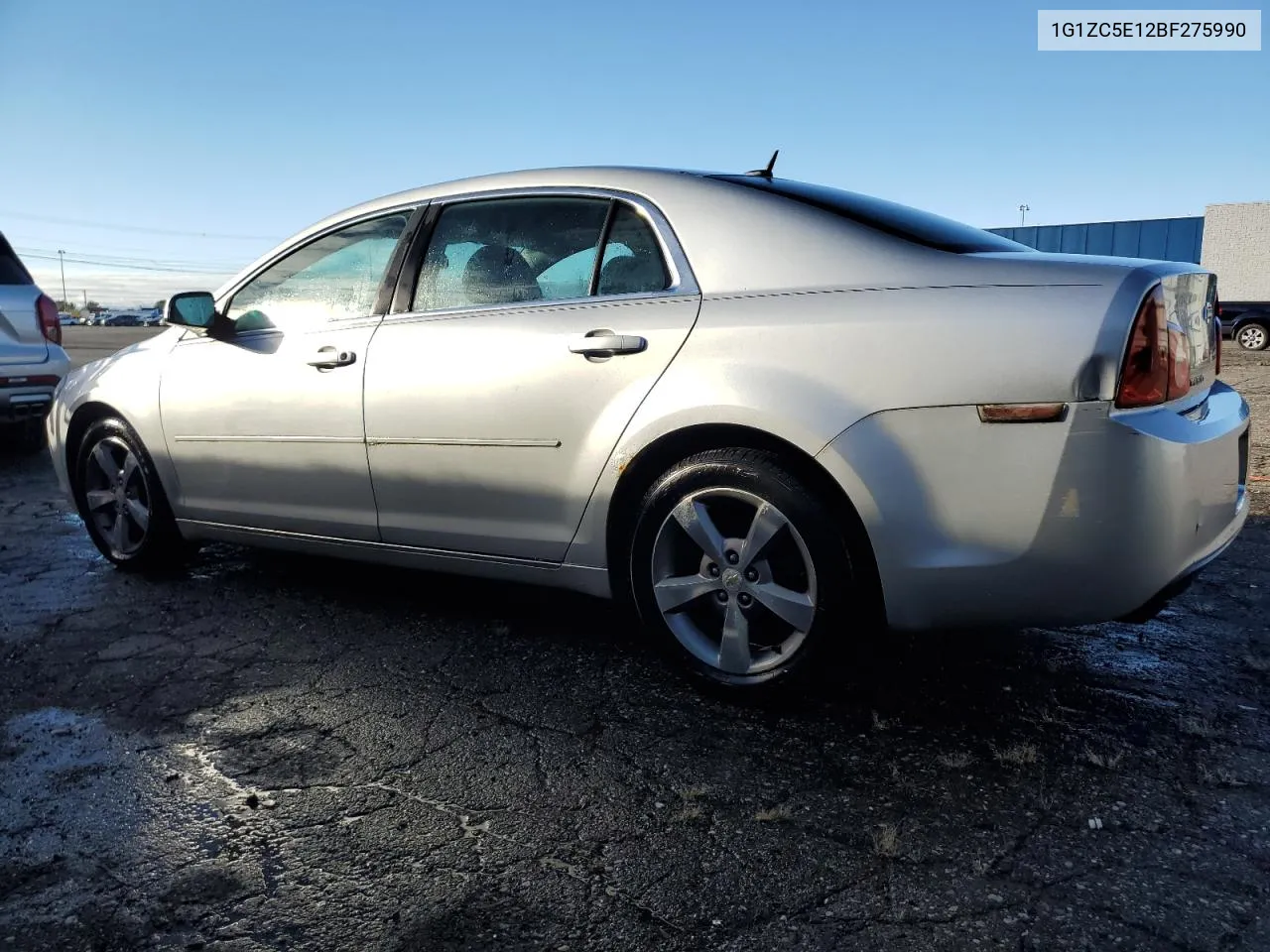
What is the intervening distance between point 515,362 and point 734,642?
1.08m

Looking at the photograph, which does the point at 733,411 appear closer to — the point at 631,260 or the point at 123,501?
the point at 631,260

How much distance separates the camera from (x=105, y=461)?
14.7 ft

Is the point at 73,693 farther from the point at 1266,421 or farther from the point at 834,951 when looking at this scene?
the point at 1266,421

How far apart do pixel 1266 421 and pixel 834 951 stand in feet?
29.2

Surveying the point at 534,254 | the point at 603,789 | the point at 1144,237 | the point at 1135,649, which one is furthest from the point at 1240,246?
the point at 603,789

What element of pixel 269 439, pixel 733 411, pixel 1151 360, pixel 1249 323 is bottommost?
pixel 1249 323

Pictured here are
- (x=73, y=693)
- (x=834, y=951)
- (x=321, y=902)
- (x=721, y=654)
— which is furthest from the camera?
(x=73, y=693)

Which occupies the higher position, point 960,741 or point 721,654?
point 721,654

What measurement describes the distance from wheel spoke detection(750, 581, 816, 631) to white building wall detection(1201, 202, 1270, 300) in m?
29.7

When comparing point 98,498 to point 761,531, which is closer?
point 761,531

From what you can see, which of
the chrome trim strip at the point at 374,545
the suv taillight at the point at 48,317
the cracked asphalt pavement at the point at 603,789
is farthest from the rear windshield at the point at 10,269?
the cracked asphalt pavement at the point at 603,789

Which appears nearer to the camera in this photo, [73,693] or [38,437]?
[73,693]

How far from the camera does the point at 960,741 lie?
2.64 m

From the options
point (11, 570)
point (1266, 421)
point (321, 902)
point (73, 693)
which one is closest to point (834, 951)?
point (321, 902)
